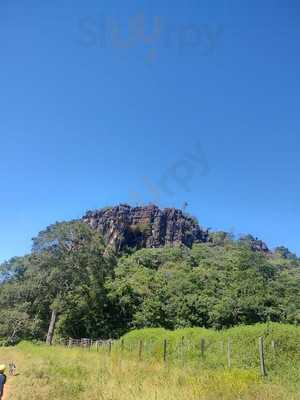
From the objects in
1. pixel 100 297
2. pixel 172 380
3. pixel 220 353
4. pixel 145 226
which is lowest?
pixel 172 380

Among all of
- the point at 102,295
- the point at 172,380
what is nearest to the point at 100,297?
the point at 102,295

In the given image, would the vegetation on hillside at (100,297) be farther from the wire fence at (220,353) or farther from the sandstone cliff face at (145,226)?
the sandstone cliff face at (145,226)

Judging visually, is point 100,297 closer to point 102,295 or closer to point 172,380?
point 102,295

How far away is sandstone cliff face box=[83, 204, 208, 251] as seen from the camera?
5704 inches

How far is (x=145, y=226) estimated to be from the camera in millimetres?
153500

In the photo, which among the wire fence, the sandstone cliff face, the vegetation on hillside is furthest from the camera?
the sandstone cliff face

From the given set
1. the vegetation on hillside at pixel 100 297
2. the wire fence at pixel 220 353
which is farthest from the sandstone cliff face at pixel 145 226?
the wire fence at pixel 220 353

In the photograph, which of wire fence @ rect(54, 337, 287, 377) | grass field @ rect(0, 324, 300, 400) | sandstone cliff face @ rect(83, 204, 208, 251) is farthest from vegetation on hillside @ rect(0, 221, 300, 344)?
sandstone cliff face @ rect(83, 204, 208, 251)

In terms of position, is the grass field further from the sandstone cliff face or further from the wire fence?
the sandstone cliff face

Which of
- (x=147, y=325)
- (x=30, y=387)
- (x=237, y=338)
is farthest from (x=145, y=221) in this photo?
(x=30, y=387)

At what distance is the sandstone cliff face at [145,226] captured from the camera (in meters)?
145

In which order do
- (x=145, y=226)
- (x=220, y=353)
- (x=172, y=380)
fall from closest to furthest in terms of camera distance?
(x=172, y=380), (x=220, y=353), (x=145, y=226)

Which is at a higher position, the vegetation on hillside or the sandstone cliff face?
the sandstone cliff face

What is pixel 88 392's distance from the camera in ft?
38.1
